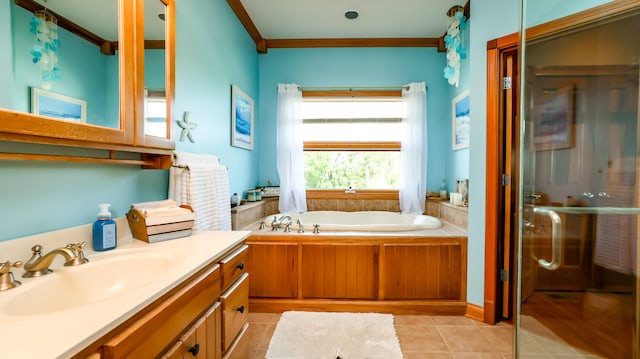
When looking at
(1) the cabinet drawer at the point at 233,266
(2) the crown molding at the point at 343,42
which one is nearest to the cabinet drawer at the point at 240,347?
(1) the cabinet drawer at the point at 233,266

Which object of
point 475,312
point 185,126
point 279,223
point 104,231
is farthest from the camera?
point 279,223

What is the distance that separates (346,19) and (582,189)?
2.52 m

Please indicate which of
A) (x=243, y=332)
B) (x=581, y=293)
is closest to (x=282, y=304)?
(x=243, y=332)

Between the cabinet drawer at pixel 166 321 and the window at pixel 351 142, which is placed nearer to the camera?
the cabinet drawer at pixel 166 321

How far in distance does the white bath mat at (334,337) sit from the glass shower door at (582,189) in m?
0.85

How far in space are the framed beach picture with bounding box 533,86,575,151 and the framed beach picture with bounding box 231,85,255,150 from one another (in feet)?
7.91

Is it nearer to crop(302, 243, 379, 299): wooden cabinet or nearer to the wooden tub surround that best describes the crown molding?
the wooden tub surround

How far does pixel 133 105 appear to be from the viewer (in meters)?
1.29

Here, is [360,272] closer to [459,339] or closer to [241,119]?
[459,339]

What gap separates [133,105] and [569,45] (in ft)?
8.51

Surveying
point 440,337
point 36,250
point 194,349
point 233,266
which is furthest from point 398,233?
point 36,250

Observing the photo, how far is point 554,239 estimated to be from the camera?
5.24ft

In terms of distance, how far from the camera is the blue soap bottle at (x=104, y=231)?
4.02 ft

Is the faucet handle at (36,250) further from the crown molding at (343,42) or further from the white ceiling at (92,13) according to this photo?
the crown molding at (343,42)
